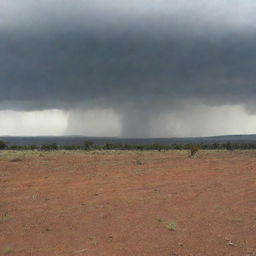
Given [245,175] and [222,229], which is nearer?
[222,229]

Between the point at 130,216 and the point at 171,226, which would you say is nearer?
the point at 171,226

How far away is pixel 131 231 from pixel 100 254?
1.86 m

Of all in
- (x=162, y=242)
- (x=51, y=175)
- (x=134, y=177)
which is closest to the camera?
(x=162, y=242)

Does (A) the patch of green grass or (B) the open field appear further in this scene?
(A) the patch of green grass

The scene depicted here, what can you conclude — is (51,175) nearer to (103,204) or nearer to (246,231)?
(103,204)

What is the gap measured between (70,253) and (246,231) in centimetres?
454

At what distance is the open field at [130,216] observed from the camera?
8.87m

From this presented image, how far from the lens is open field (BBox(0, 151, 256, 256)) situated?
8.87 metres

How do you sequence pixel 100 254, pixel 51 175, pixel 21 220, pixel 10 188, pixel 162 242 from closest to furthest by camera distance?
pixel 100 254
pixel 162 242
pixel 21 220
pixel 10 188
pixel 51 175

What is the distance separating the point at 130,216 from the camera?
11.7m

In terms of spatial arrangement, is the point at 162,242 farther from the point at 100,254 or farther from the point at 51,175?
the point at 51,175

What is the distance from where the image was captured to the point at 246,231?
32.9 ft

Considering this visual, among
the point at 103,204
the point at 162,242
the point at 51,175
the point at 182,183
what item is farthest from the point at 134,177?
the point at 162,242

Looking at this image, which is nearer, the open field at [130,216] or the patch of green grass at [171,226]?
the open field at [130,216]
